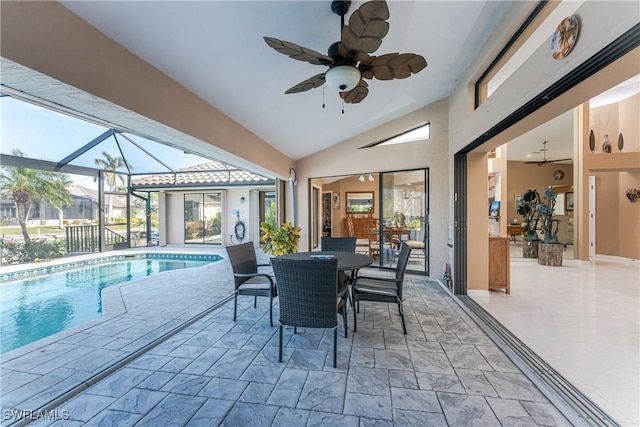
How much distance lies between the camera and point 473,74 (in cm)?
332

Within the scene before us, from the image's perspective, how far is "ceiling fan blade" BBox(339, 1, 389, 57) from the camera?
4.75 feet

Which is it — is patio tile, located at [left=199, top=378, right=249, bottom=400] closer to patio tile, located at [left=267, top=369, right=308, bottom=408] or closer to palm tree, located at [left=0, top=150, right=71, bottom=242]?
patio tile, located at [left=267, top=369, right=308, bottom=408]

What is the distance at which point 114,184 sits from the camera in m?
8.56

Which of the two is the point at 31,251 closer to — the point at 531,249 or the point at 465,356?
the point at 465,356

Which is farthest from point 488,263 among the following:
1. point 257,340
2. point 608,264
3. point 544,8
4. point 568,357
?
point 608,264

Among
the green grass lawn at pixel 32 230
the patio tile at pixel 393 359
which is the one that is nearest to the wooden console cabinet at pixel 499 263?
the patio tile at pixel 393 359

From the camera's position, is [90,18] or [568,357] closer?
[90,18]

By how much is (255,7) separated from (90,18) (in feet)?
3.59

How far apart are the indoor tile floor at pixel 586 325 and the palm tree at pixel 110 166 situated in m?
10.1

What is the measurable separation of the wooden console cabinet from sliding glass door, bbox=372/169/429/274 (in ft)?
3.56

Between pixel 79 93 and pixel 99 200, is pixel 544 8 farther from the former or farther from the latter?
pixel 99 200

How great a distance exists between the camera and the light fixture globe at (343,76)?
194 centimetres

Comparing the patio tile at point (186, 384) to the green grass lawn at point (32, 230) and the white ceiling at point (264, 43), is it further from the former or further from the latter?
the green grass lawn at point (32, 230)

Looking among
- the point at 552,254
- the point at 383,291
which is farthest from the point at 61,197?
the point at 552,254
